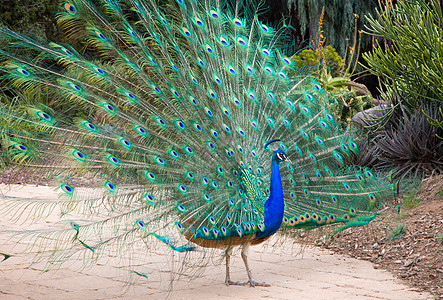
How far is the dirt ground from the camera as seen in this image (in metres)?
4.73

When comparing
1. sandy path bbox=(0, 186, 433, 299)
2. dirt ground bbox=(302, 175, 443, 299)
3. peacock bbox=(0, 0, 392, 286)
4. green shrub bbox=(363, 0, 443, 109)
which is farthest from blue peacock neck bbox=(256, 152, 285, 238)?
green shrub bbox=(363, 0, 443, 109)

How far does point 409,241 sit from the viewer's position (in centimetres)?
540

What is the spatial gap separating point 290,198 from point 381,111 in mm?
3590

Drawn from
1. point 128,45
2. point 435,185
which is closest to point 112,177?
point 128,45

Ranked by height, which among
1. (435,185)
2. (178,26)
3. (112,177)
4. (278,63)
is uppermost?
(178,26)

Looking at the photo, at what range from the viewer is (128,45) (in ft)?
16.2

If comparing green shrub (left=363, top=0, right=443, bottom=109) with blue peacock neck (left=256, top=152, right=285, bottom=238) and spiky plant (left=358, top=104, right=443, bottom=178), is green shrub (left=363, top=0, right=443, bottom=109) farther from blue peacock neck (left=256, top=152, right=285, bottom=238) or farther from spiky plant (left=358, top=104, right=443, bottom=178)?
blue peacock neck (left=256, top=152, right=285, bottom=238)

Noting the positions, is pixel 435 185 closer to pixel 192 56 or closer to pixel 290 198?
pixel 290 198

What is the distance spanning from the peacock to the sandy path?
353mm

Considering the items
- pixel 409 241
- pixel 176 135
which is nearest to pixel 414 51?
pixel 409 241

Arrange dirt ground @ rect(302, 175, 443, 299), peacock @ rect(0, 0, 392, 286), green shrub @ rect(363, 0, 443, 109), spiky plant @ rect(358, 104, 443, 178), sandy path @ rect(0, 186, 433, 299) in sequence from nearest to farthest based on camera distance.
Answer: peacock @ rect(0, 0, 392, 286), sandy path @ rect(0, 186, 433, 299), dirt ground @ rect(302, 175, 443, 299), green shrub @ rect(363, 0, 443, 109), spiky plant @ rect(358, 104, 443, 178)

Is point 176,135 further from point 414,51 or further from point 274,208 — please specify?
point 414,51

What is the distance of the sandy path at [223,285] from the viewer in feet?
14.4

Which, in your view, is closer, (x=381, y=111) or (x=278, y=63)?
(x=278, y=63)
